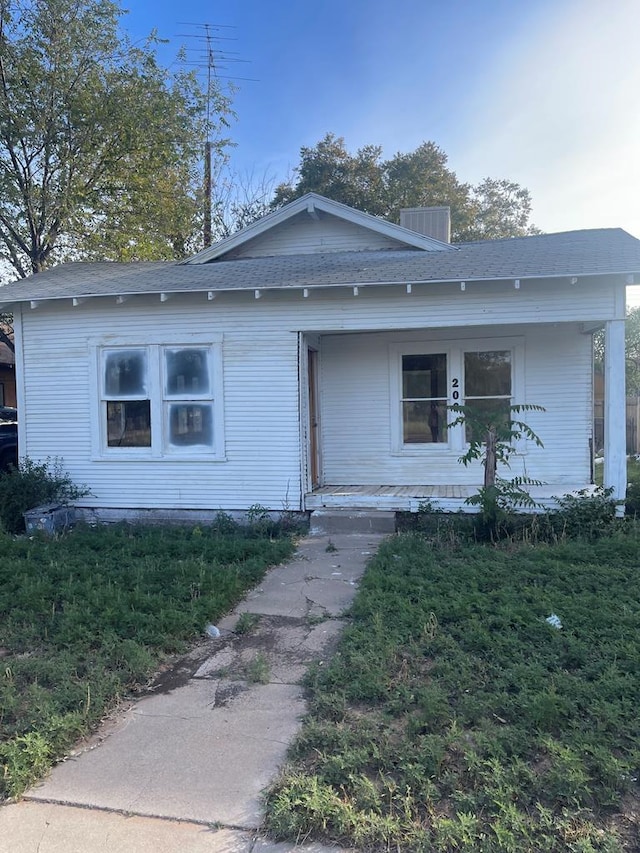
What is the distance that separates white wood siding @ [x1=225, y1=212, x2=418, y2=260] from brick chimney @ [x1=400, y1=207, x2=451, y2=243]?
1798mm

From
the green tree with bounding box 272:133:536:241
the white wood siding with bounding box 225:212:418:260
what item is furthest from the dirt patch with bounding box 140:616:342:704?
the green tree with bounding box 272:133:536:241

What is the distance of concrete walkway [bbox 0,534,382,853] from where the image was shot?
2465 mm

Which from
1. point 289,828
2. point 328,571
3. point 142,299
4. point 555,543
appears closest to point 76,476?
point 142,299

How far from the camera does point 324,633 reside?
4590 mm

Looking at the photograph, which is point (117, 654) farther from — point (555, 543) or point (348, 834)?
point (555, 543)

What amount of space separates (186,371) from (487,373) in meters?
4.39

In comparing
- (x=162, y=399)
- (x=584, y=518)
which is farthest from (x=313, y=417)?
(x=584, y=518)

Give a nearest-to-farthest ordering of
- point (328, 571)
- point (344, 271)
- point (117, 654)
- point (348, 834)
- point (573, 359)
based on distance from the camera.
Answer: point (348, 834)
point (117, 654)
point (328, 571)
point (344, 271)
point (573, 359)

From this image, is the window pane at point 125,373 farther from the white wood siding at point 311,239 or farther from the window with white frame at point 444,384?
the window with white frame at point 444,384

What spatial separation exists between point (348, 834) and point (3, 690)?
227 cm

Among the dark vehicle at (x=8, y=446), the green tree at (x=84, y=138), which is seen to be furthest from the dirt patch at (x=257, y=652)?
the green tree at (x=84, y=138)

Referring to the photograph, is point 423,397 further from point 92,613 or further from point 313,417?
point 92,613

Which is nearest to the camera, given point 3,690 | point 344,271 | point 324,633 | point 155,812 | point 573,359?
point 155,812

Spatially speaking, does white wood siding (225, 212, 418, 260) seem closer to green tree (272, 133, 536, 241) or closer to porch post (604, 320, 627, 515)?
porch post (604, 320, 627, 515)
